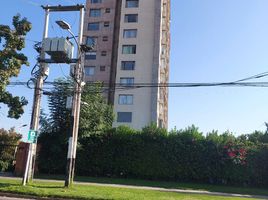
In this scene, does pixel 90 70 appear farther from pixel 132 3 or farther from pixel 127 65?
pixel 132 3

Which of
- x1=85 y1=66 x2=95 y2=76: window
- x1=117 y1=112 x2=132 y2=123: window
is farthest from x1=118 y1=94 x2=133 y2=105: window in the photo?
x1=85 y1=66 x2=95 y2=76: window

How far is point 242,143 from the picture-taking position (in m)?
32.1

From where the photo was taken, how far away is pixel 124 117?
5747cm

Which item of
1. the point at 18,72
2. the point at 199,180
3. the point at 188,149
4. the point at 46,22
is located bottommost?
the point at 199,180

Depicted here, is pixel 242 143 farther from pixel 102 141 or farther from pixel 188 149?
pixel 102 141

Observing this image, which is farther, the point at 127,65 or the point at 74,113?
the point at 127,65

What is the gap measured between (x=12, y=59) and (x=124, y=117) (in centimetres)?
3501

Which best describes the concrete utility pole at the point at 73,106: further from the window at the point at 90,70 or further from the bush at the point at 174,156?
the window at the point at 90,70

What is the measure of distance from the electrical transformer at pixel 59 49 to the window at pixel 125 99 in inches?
1419

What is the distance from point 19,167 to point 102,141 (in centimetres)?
725

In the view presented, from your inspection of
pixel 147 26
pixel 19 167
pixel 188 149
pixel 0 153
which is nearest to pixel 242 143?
pixel 188 149

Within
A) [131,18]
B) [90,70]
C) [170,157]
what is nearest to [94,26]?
[131,18]

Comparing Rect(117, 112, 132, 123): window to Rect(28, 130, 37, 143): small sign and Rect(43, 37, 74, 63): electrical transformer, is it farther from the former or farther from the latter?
Rect(28, 130, 37, 143): small sign

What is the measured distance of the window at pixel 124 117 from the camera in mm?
57125
